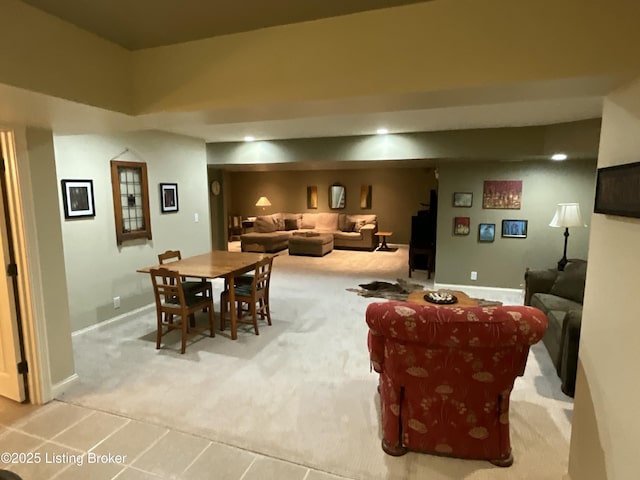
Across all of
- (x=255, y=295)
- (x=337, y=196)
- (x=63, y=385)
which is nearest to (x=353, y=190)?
(x=337, y=196)

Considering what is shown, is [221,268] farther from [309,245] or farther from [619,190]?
[309,245]

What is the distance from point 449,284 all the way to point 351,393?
3488 mm

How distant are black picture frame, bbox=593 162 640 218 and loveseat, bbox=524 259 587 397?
1497 millimetres

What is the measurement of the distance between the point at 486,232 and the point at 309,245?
4214 mm

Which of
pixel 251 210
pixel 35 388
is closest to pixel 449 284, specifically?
pixel 35 388

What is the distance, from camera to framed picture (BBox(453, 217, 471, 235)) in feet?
18.1

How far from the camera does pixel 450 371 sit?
196 cm

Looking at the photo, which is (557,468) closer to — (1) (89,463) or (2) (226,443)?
(2) (226,443)

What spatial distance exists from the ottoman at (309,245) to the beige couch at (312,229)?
1.80 feet

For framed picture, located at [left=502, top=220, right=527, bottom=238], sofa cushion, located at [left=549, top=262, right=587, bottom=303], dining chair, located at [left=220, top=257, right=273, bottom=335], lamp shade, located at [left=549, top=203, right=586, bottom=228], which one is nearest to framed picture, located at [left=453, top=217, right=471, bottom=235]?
framed picture, located at [left=502, top=220, right=527, bottom=238]

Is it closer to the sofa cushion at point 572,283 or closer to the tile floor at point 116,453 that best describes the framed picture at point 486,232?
the sofa cushion at point 572,283

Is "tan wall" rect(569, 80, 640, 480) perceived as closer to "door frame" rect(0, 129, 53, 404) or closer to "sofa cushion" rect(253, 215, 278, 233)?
Answer: "door frame" rect(0, 129, 53, 404)

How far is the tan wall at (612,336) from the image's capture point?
134 centimetres

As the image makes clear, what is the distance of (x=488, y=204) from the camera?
5348 millimetres
